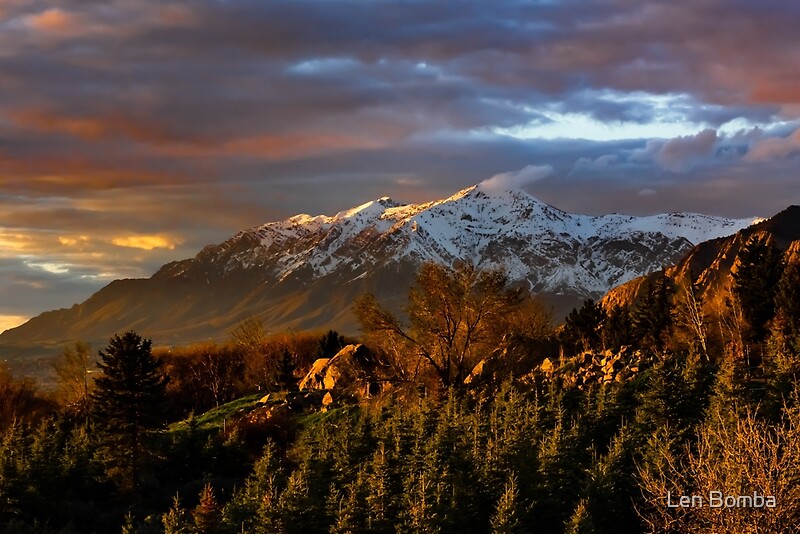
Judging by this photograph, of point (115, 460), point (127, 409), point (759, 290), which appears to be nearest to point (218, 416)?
point (115, 460)

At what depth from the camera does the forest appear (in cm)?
3191

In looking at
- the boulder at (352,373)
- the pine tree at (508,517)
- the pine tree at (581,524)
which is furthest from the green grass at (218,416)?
the pine tree at (581,524)

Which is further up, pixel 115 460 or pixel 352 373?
pixel 352 373

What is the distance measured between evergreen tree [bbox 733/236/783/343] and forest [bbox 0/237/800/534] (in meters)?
0.21

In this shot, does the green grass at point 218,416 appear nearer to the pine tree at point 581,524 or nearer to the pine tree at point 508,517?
the pine tree at point 508,517

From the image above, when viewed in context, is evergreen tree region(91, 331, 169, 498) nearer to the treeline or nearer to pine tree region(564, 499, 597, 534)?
the treeline

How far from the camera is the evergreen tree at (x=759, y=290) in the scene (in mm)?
75438

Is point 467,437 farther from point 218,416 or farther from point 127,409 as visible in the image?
point 218,416

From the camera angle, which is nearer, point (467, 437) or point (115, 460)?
point (467, 437)

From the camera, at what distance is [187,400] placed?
4373 inches

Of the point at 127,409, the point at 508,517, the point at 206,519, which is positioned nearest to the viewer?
the point at 508,517

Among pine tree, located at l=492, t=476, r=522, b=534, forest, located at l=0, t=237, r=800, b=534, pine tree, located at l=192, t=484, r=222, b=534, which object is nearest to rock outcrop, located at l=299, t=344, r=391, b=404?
forest, located at l=0, t=237, r=800, b=534

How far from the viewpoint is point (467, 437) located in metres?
44.4

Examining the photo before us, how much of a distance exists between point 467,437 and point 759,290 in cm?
4677
